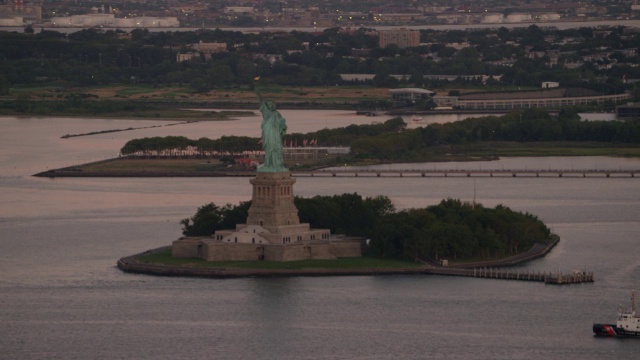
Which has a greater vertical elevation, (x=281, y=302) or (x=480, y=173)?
(x=480, y=173)

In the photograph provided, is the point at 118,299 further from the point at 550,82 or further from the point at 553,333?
the point at 550,82

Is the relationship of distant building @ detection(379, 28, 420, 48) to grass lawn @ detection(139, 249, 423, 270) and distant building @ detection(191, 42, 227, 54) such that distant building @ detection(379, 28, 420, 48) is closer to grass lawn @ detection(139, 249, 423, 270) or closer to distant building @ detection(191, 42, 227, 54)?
distant building @ detection(191, 42, 227, 54)

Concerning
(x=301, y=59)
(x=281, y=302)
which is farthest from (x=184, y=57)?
(x=281, y=302)

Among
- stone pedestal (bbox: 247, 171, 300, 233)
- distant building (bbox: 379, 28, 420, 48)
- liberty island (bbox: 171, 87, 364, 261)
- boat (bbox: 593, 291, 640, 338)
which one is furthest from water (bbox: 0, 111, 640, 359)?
distant building (bbox: 379, 28, 420, 48)

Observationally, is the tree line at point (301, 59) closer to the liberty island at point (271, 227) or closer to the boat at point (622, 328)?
the liberty island at point (271, 227)

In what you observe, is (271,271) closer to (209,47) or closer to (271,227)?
(271,227)
